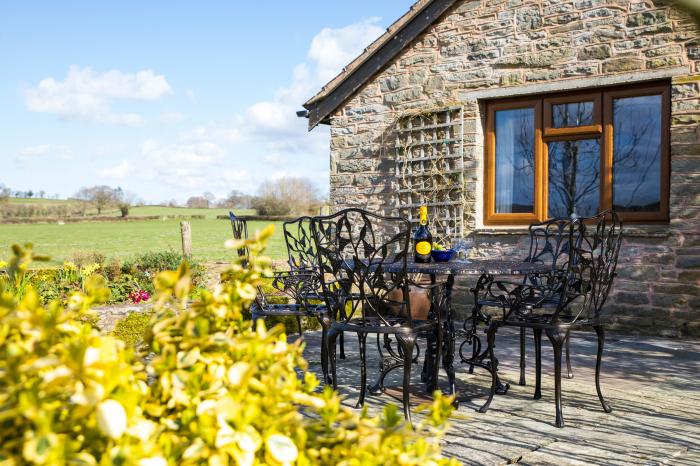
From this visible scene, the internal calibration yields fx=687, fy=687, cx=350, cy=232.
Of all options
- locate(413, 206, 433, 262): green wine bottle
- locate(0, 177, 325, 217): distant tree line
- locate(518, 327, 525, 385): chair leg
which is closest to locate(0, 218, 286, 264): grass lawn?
locate(0, 177, 325, 217): distant tree line

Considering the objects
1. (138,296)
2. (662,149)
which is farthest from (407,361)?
(138,296)

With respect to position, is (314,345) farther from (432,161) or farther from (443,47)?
(443,47)

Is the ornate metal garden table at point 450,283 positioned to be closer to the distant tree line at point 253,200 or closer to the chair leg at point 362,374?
the chair leg at point 362,374

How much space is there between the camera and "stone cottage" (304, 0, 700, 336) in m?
6.57

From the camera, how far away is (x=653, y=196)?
6.85m

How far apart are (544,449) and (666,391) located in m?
1.64

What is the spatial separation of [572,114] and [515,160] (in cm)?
81

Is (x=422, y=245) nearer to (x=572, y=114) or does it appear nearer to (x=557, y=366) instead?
(x=557, y=366)

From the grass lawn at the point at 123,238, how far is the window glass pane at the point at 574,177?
36.6 feet

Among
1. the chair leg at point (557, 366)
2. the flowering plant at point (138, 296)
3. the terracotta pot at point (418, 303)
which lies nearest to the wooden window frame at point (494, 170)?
the terracotta pot at point (418, 303)

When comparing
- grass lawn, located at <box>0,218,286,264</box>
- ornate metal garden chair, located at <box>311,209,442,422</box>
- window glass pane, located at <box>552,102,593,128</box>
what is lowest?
grass lawn, located at <box>0,218,286,264</box>

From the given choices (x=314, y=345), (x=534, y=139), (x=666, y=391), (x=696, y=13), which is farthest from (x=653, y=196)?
(x=696, y=13)

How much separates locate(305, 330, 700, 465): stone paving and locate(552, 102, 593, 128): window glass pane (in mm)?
2468

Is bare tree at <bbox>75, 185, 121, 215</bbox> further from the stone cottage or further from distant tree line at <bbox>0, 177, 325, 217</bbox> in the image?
the stone cottage
